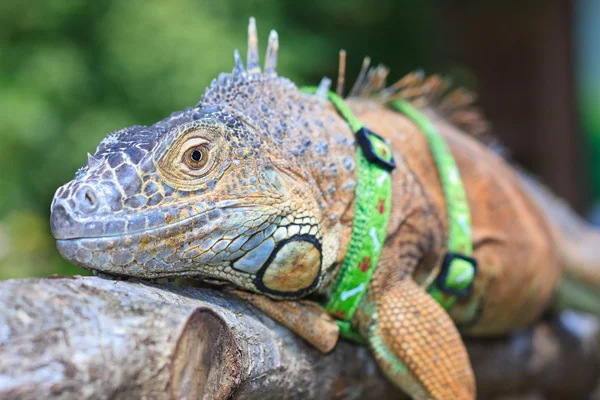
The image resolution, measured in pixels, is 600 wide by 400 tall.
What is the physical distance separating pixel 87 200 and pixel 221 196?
0.40 meters

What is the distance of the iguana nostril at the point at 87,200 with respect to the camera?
1834mm

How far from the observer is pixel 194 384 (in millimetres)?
1555

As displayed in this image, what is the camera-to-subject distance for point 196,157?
1.99 metres

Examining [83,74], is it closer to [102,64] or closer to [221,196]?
[102,64]

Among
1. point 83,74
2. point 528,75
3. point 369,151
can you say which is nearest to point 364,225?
point 369,151

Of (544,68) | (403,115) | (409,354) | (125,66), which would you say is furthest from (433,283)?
(544,68)

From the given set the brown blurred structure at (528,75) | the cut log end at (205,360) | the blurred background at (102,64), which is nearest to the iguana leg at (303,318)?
the cut log end at (205,360)

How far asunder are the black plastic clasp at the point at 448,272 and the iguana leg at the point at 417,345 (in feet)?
0.85

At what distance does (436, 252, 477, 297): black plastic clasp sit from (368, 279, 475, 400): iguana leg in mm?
259

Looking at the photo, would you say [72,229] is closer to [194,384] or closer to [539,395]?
[194,384]

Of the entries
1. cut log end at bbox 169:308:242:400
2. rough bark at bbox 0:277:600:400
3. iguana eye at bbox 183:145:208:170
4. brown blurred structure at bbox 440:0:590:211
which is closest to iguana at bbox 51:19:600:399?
iguana eye at bbox 183:145:208:170

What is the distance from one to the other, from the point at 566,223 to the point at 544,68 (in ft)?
17.3

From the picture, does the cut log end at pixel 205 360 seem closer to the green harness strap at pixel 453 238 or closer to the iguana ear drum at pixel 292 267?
the iguana ear drum at pixel 292 267

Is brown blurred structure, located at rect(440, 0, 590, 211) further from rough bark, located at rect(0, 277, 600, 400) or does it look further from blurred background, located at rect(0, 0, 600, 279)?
rough bark, located at rect(0, 277, 600, 400)
